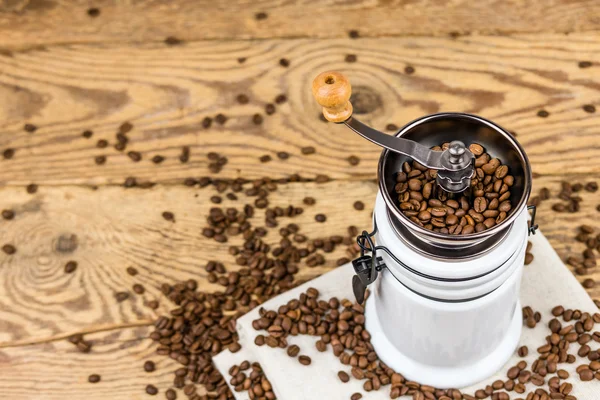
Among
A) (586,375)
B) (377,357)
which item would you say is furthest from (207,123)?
(586,375)

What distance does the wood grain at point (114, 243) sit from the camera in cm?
211

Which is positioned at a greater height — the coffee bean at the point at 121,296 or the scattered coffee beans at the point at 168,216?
the scattered coffee beans at the point at 168,216

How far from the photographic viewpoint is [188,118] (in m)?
2.39

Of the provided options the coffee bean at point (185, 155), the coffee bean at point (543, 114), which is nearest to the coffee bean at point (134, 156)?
the coffee bean at point (185, 155)

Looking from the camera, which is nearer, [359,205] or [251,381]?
[251,381]

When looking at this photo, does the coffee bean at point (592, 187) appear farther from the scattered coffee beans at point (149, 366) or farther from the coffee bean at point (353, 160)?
the scattered coffee beans at point (149, 366)

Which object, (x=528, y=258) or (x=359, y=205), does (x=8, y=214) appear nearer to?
(x=359, y=205)

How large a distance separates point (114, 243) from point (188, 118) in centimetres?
46

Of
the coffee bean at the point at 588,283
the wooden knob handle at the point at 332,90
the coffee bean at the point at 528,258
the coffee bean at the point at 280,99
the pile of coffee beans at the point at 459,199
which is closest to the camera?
the wooden knob handle at the point at 332,90

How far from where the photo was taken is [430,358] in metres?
1.73

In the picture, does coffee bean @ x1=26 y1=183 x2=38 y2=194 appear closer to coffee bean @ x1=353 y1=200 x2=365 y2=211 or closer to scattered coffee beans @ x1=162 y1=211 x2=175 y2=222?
scattered coffee beans @ x1=162 y1=211 x2=175 y2=222

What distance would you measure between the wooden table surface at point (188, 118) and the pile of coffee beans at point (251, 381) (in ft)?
0.71

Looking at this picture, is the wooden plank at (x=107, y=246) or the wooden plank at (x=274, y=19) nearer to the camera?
the wooden plank at (x=107, y=246)

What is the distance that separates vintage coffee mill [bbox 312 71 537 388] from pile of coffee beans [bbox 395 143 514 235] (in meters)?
0.01
